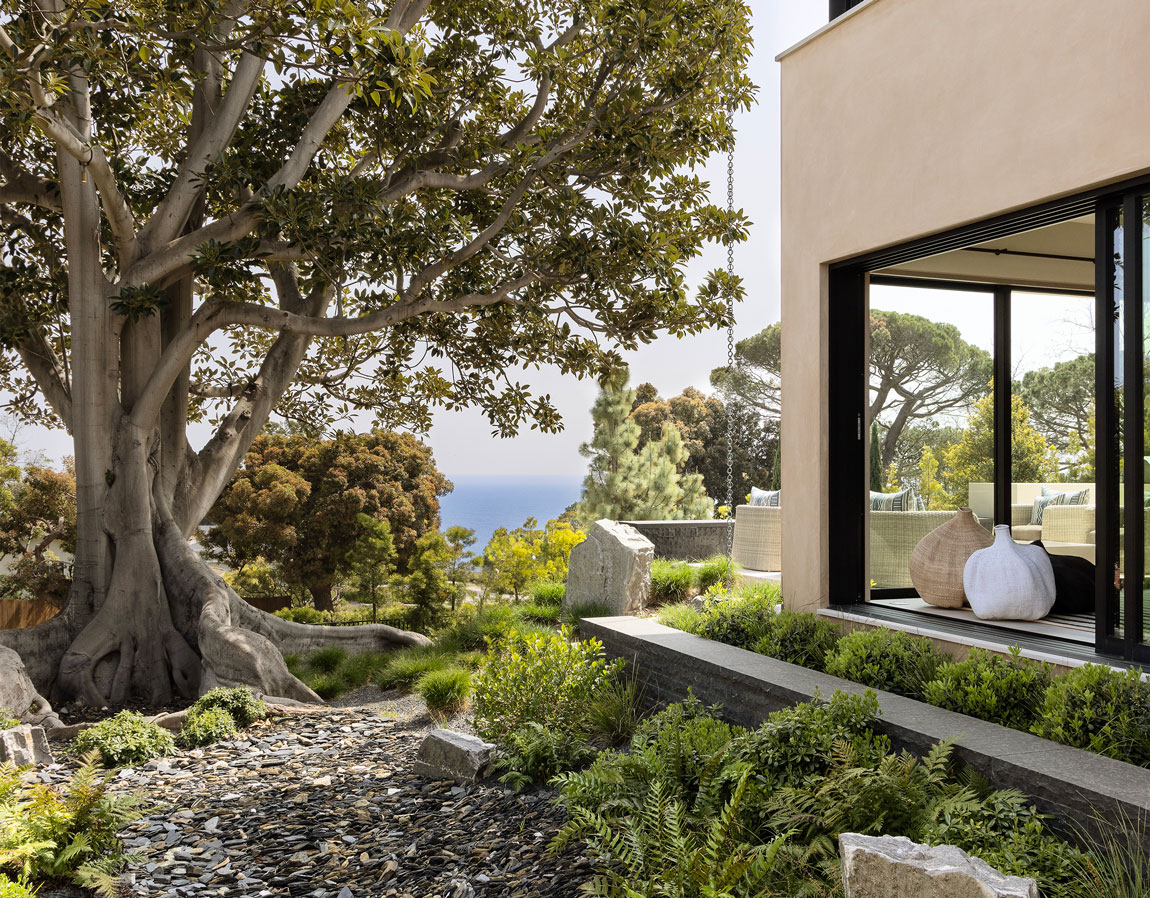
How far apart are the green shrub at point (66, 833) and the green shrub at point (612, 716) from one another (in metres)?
2.24

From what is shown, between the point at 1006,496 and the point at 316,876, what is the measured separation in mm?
4964

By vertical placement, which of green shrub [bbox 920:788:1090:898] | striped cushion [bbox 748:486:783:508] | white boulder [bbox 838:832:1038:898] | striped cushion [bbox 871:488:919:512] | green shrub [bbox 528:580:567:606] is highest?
striped cushion [bbox 871:488:919:512]

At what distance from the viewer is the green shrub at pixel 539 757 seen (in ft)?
13.0

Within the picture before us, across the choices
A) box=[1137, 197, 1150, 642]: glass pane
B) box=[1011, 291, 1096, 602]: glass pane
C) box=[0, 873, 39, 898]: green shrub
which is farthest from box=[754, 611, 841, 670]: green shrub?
box=[0, 873, 39, 898]: green shrub

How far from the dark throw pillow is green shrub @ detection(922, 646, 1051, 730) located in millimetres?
1550

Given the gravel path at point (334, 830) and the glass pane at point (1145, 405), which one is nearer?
the gravel path at point (334, 830)

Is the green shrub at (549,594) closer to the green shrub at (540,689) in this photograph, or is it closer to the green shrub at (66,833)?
the green shrub at (540,689)

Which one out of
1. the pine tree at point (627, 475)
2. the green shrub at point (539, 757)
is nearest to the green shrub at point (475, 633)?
the green shrub at point (539, 757)

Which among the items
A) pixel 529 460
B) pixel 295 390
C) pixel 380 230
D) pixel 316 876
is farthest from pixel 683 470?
pixel 529 460

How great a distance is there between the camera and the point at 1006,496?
574 centimetres

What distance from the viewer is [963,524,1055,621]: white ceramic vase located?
15.1ft

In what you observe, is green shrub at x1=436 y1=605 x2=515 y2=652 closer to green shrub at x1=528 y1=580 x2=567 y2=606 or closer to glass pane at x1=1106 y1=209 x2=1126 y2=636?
green shrub at x1=528 y1=580 x2=567 y2=606

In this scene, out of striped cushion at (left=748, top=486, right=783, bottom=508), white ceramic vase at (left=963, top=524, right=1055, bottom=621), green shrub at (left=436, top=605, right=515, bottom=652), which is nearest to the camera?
white ceramic vase at (left=963, top=524, right=1055, bottom=621)

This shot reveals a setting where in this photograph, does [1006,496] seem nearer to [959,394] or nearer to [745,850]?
[959,394]
